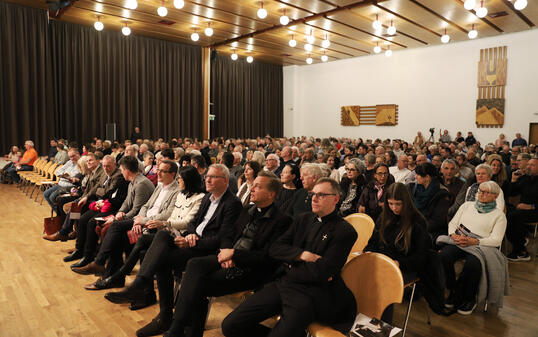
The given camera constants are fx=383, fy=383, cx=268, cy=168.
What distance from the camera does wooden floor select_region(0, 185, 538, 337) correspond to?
3037 millimetres

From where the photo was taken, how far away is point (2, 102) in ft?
38.7

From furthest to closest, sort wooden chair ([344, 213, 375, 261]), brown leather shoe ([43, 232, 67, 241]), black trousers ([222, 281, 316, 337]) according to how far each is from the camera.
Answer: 1. brown leather shoe ([43, 232, 67, 241])
2. wooden chair ([344, 213, 375, 261])
3. black trousers ([222, 281, 316, 337])

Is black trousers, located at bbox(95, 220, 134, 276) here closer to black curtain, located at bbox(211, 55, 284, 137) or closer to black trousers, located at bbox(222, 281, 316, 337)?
black trousers, located at bbox(222, 281, 316, 337)

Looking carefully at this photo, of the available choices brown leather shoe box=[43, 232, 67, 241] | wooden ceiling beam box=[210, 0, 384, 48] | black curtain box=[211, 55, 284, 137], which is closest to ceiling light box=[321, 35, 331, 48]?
wooden ceiling beam box=[210, 0, 384, 48]

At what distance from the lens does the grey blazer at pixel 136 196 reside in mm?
4368

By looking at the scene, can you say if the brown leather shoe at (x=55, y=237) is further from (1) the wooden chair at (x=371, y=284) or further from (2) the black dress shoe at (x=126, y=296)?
(1) the wooden chair at (x=371, y=284)

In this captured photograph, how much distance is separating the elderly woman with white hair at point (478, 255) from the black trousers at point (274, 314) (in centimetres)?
177

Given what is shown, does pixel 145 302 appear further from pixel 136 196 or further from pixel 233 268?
pixel 136 196

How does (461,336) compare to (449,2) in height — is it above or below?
below

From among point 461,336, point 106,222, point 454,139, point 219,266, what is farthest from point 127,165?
point 454,139

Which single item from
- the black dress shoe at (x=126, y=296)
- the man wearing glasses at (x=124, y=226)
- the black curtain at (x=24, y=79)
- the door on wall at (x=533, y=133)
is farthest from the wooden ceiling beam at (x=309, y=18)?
the black dress shoe at (x=126, y=296)

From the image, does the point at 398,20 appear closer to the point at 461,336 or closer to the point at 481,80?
the point at 481,80

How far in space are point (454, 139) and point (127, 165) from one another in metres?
13.9

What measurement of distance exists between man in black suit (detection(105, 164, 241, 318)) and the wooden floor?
28 cm
